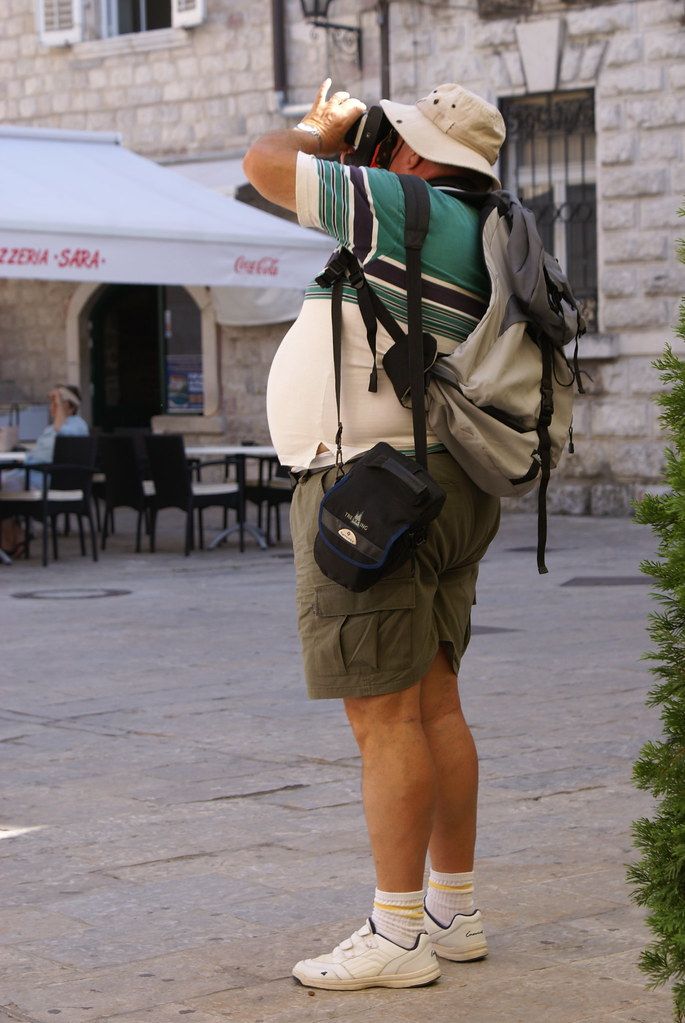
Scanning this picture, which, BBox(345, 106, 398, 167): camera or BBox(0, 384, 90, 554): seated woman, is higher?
BBox(345, 106, 398, 167): camera

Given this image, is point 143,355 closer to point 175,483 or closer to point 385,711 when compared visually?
point 175,483

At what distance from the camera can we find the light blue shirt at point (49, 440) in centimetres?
1296

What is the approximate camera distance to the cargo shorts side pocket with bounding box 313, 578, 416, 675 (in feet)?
11.8

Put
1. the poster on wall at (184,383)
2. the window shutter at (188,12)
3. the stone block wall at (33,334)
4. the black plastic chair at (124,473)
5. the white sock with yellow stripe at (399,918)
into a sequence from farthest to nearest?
the stone block wall at (33,334) → the poster on wall at (184,383) → the window shutter at (188,12) → the black plastic chair at (124,473) → the white sock with yellow stripe at (399,918)

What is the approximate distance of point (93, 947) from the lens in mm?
3883

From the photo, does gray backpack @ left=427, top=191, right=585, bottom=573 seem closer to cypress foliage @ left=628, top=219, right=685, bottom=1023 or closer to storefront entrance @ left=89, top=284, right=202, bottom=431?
cypress foliage @ left=628, top=219, right=685, bottom=1023

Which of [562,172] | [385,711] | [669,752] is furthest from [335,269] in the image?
[562,172]

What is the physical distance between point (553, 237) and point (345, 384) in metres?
12.9

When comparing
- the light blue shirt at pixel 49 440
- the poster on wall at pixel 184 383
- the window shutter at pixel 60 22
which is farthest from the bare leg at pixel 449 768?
the window shutter at pixel 60 22

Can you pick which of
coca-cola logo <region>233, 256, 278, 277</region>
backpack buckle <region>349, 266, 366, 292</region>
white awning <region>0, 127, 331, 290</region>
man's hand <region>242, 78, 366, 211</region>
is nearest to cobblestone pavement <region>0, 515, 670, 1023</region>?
backpack buckle <region>349, 266, 366, 292</region>

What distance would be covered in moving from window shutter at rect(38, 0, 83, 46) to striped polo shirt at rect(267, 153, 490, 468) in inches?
676

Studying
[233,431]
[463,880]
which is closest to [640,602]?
[463,880]

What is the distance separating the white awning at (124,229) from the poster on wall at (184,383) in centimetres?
582

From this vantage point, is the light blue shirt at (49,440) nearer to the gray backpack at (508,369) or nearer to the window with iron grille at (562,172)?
the window with iron grille at (562,172)
